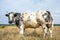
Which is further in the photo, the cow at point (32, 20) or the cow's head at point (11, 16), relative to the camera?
the cow's head at point (11, 16)

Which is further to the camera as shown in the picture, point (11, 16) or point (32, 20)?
point (11, 16)

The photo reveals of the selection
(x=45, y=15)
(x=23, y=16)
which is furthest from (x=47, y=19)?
(x=23, y=16)

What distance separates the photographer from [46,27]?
12672 millimetres

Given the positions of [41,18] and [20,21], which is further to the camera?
[20,21]

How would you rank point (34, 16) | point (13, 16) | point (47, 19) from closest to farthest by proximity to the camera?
point (47, 19)
point (34, 16)
point (13, 16)

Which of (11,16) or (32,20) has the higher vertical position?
(11,16)

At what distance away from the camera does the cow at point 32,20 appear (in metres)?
12.6

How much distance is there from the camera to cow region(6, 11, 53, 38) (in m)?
12.6

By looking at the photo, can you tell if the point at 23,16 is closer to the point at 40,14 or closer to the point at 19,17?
the point at 19,17

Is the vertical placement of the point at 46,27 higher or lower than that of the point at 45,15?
lower

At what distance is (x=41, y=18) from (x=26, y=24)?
5.32 ft

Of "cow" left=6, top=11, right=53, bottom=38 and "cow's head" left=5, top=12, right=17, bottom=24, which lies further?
"cow's head" left=5, top=12, right=17, bottom=24

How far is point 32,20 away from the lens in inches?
530

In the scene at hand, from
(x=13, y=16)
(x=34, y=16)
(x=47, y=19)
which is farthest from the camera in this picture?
(x=13, y=16)
